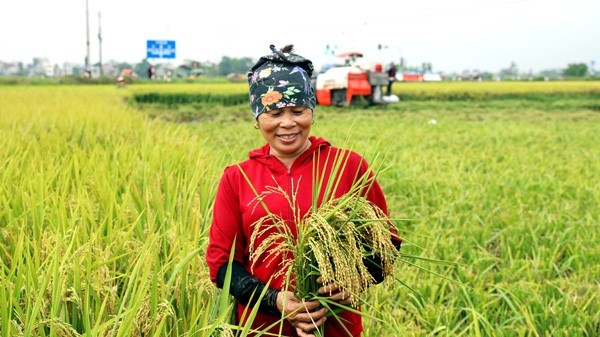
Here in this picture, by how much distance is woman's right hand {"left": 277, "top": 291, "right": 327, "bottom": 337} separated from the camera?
1286 mm

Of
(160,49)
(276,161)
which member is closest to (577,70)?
(160,49)

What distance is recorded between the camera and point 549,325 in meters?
2.27

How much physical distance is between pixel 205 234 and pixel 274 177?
754 mm

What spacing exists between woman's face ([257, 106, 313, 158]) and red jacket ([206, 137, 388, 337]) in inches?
1.9

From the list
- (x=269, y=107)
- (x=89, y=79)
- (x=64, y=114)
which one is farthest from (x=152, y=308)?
(x=89, y=79)

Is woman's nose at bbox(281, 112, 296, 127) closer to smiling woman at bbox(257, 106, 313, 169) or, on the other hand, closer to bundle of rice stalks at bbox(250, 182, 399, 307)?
smiling woman at bbox(257, 106, 313, 169)

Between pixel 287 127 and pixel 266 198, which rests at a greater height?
pixel 287 127

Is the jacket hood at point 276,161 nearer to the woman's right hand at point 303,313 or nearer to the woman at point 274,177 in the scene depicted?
the woman at point 274,177

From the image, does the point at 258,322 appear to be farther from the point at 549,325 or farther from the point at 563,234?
the point at 563,234

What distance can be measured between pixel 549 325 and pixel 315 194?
144 centimetres

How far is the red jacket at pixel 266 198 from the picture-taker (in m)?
1.45

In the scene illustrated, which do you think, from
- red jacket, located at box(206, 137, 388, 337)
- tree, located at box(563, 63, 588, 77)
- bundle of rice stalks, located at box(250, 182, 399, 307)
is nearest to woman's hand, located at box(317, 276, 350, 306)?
bundle of rice stalks, located at box(250, 182, 399, 307)

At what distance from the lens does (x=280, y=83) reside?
56.4 inches

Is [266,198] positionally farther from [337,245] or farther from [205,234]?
[205,234]
